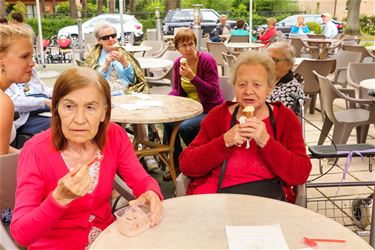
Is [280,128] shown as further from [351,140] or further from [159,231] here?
[351,140]

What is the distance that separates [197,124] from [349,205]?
1.43 m

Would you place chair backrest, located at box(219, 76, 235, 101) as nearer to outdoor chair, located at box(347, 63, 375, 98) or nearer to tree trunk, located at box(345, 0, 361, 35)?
outdoor chair, located at box(347, 63, 375, 98)

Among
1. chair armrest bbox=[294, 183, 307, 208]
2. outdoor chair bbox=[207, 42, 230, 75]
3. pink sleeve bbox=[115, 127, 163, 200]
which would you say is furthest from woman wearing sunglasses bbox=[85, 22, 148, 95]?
outdoor chair bbox=[207, 42, 230, 75]

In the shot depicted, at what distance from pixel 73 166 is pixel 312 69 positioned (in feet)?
15.1

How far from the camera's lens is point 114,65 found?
13.0 feet

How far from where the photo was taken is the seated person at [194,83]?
3.60 m

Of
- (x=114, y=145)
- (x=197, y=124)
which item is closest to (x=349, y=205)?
(x=197, y=124)

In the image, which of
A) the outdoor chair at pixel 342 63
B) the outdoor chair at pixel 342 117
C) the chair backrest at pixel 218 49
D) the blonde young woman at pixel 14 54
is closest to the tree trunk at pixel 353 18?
the chair backrest at pixel 218 49

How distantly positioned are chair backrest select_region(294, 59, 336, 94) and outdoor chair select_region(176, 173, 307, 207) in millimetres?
3815

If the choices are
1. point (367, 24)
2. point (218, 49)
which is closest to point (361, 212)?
point (218, 49)

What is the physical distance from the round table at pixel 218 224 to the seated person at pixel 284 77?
1403 mm

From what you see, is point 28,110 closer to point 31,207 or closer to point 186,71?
point 186,71

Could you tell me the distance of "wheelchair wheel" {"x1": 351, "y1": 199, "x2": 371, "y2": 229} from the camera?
2.72 meters

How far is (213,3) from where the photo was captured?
28734 mm
